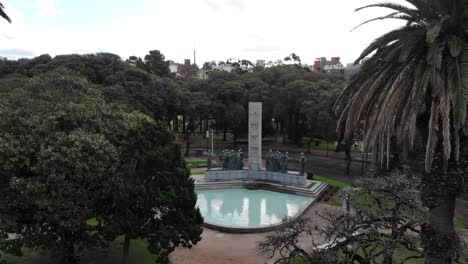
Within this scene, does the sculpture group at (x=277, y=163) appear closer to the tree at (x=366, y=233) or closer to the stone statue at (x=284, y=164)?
the stone statue at (x=284, y=164)

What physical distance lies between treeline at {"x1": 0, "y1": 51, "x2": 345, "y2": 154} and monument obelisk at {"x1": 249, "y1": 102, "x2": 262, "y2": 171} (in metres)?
8.34

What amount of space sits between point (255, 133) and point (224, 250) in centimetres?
1366

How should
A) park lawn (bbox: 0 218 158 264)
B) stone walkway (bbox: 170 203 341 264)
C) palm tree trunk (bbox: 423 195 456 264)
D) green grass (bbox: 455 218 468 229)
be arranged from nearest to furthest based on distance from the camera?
palm tree trunk (bbox: 423 195 456 264)
park lawn (bbox: 0 218 158 264)
stone walkway (bbox: 170 203 341 264)
green grass (bbox: 455 218 468 229)

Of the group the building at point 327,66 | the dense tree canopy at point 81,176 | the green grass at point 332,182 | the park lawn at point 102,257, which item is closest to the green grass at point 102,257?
the park lawn at point 102,257

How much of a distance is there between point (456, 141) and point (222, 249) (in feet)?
37.1

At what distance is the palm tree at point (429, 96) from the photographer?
866 cm

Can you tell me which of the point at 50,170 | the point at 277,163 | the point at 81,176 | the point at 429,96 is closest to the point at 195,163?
the point at 277,163

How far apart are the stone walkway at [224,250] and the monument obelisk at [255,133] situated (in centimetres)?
1073

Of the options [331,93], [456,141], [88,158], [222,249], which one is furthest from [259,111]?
[456,141]

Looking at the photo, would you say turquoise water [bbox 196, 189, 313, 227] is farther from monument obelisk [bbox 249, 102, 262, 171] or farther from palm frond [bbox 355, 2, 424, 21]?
palm frond [bbox 355, 2, 424, 21]

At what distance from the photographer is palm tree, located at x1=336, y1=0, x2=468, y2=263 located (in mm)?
8656

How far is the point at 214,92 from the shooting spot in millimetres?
45375

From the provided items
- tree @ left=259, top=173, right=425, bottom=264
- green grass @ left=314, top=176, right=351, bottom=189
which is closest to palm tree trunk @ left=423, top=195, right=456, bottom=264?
tree @ left=259, top=173, right=425, bottom=264

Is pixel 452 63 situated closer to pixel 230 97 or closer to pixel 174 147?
pixel 174 147
